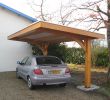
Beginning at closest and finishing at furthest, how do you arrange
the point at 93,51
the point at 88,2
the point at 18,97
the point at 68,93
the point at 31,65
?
the point at 18,97, the point at 68,93, the point at 31,65, the point at 88,2, the point at 93,51

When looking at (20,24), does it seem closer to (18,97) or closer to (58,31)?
(58,31)

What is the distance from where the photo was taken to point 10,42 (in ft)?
59.5

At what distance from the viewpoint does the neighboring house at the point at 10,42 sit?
17812 millimetres

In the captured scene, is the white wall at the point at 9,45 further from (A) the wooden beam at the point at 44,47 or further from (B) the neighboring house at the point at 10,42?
(A) the wooden beam at the point at 44,47

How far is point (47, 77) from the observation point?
10305mm

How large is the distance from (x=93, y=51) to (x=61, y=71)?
12.1m

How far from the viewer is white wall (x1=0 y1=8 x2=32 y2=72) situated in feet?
58.4

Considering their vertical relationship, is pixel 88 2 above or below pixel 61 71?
above

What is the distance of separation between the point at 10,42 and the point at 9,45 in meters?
0.26

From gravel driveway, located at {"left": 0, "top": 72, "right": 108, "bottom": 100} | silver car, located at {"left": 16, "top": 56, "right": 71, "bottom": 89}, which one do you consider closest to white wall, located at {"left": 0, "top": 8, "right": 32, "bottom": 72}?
gravel driveway, located at {"left": 0, "top": 72, "right": 108, "bottom": 100}

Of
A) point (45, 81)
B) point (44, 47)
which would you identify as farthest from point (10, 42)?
point (45, 81)

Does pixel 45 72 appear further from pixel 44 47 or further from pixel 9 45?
→ pixel 9 45

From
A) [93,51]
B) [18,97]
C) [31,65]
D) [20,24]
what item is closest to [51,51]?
[20,24]

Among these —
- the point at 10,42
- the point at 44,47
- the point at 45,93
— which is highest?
the point at 10,42
